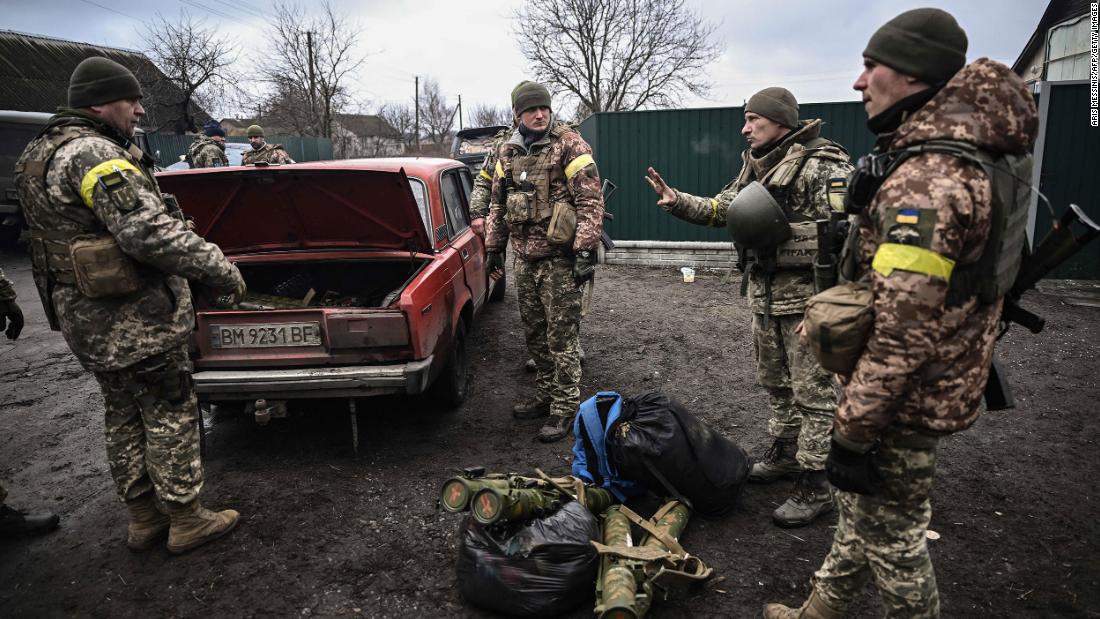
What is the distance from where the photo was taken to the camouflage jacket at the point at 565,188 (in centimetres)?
379

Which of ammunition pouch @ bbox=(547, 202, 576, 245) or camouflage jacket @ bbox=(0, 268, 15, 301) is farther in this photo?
ammunition pouch @ bbox=(547, 202, 576, 245)

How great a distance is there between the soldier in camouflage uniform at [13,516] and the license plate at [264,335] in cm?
88

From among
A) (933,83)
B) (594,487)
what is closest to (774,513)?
(594,487)

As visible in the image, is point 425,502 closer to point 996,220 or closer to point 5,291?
point 5,291

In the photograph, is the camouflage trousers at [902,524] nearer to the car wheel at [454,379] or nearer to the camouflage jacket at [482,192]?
the car wheel at [454,379]

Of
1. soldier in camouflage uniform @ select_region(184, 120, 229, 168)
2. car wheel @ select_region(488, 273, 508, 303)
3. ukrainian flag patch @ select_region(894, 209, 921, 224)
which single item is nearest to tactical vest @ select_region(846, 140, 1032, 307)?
ukrainian flag patch @ select_region(894, 209, 921, 224)

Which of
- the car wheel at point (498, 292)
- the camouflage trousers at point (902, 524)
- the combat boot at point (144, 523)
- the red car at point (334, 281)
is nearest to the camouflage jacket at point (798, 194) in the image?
the camouflage trousers at point (902, 524)

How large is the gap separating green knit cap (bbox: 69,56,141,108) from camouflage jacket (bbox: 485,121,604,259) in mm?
2103

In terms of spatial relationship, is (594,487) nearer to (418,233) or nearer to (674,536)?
(674,536)

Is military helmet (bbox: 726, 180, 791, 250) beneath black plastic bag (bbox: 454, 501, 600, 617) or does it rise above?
above

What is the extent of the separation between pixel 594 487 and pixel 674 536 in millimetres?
431

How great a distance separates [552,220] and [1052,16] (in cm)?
1710

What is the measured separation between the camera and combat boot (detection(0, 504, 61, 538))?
298 cm

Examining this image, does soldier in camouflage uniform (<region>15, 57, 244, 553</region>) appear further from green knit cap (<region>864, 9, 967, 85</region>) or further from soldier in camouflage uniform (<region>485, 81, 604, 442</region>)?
green knit cap (<region>864, 9, 967, 85</region>)
